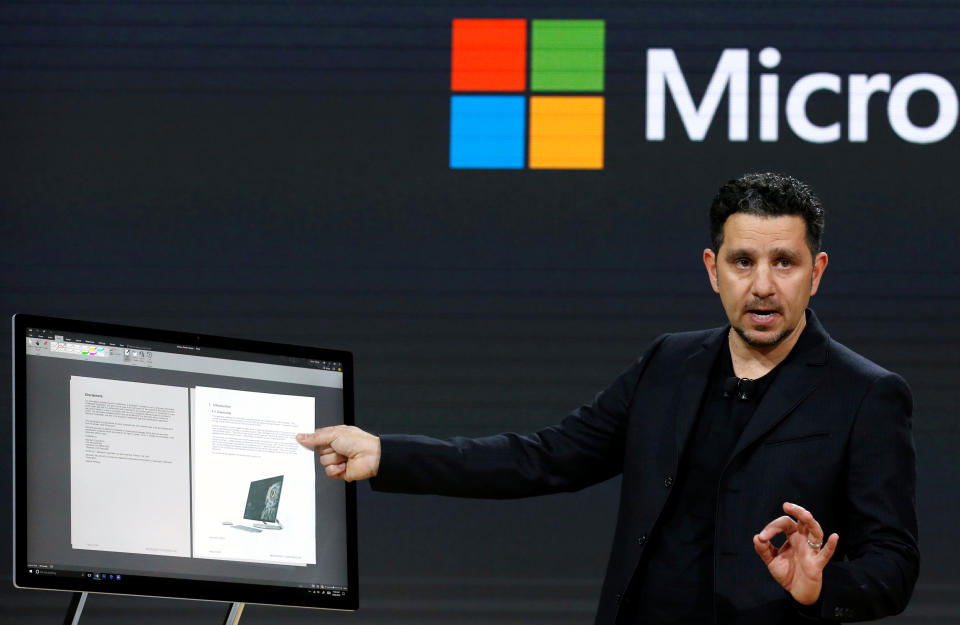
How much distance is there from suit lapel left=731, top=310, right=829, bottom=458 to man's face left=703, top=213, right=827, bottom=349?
0.05 m

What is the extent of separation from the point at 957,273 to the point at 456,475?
7.09 feet

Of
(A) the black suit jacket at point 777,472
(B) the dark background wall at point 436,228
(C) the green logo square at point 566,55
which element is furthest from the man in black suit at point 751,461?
(C) the green logo square at point 566,55

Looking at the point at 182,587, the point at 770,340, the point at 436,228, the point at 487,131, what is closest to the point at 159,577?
the point at 182,587

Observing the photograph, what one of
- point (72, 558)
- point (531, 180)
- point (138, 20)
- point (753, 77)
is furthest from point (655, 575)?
point (138, 20)

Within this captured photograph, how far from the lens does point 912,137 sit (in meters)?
3.74

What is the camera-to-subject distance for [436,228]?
3791 millimetres

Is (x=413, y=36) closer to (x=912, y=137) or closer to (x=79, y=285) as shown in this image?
(x=79, y=285)

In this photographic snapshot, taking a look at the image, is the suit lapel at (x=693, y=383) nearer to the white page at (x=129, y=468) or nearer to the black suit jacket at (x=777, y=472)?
the black suit jacket at (x=777, y=472)

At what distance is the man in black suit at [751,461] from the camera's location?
1.98 metres

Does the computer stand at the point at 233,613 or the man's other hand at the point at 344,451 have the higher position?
the man's other hand at the point at 344,451

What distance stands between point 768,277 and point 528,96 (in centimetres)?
180

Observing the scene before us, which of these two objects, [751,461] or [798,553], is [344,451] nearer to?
[751,461]

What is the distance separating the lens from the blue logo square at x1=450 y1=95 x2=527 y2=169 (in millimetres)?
3771

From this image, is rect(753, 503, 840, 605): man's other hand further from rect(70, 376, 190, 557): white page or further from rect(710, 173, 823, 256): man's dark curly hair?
rect(70, 376, 190, 557): white page
